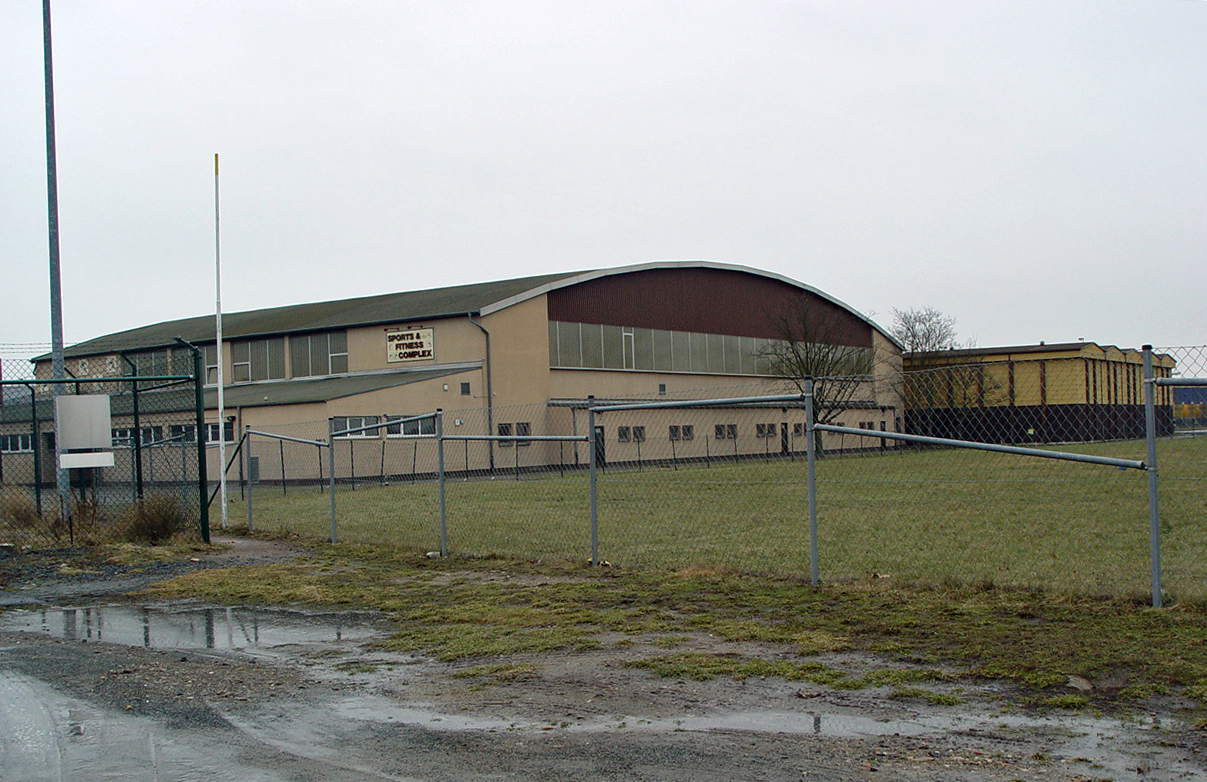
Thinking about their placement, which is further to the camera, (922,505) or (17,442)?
(17,442)

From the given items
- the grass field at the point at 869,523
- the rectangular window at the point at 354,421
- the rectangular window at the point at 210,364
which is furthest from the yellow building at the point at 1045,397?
the rectangular window at the point at 210,364

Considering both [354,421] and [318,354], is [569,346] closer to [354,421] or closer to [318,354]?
[318,354]

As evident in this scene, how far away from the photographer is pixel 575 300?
159ft

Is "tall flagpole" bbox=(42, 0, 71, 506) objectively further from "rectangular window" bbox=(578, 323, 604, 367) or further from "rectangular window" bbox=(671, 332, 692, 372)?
"rectangular window" bbox=(671, 332, 692, 372)

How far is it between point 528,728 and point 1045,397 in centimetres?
826

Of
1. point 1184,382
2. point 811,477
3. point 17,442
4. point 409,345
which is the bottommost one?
point 17,442

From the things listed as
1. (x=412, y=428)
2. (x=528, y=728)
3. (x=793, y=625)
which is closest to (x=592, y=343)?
(x=412, y=428)

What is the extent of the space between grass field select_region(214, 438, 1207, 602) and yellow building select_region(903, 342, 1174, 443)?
0.40 m

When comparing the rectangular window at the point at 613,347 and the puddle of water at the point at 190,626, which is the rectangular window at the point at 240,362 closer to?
the rectangular window at the point at 613,347

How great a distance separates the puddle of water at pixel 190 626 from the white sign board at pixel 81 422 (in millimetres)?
5443

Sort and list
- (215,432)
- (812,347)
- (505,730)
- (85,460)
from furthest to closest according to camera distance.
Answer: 1. (812,347)
2. (215,432)
3. (85,460)
4. (505,730)

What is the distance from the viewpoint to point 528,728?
5.87m

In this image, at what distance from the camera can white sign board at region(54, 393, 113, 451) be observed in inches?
620

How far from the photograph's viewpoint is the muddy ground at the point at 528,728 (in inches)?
200
